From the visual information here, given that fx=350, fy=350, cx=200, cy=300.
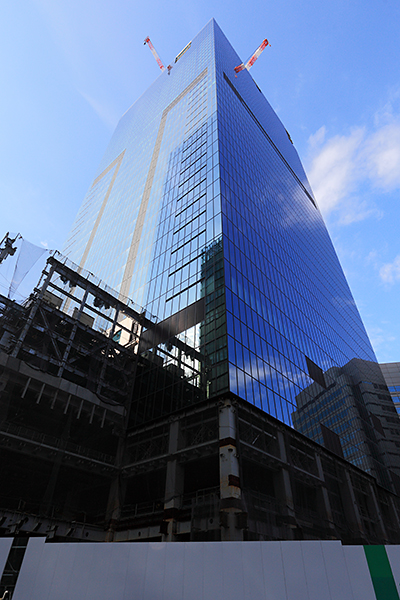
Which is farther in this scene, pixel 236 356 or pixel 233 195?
pixel 233 195

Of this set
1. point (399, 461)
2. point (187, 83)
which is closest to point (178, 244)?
point (399, 461)

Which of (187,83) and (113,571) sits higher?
(187,83)

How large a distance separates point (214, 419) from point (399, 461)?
146 ft

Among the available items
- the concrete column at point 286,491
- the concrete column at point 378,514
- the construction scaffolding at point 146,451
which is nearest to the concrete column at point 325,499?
the construction scaffolding at point 146,451

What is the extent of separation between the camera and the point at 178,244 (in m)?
44.7

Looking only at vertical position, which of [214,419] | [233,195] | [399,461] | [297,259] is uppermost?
[297,259]

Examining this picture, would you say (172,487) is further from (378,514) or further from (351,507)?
(378,514)

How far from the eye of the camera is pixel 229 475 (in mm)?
23812

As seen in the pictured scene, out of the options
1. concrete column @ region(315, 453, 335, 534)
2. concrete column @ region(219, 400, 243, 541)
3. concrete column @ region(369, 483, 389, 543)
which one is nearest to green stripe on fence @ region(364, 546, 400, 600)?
concrete column @ region(219, 400, 243, 541)

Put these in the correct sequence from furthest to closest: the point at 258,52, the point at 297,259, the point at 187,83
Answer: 1. the point at 258,52
2. the point at 187,83
3. the point at 297,259

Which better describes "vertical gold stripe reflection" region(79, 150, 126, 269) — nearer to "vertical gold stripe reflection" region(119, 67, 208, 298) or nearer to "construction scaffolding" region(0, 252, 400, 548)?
"vertical gold stripe reflection" region(119, 67, 208, 298)

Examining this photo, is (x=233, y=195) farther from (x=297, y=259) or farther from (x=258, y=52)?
(x=258, y=52)

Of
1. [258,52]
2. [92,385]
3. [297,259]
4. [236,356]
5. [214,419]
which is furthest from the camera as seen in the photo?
[258,52]

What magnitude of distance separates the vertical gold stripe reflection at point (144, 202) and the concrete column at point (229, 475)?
28.2 metres
